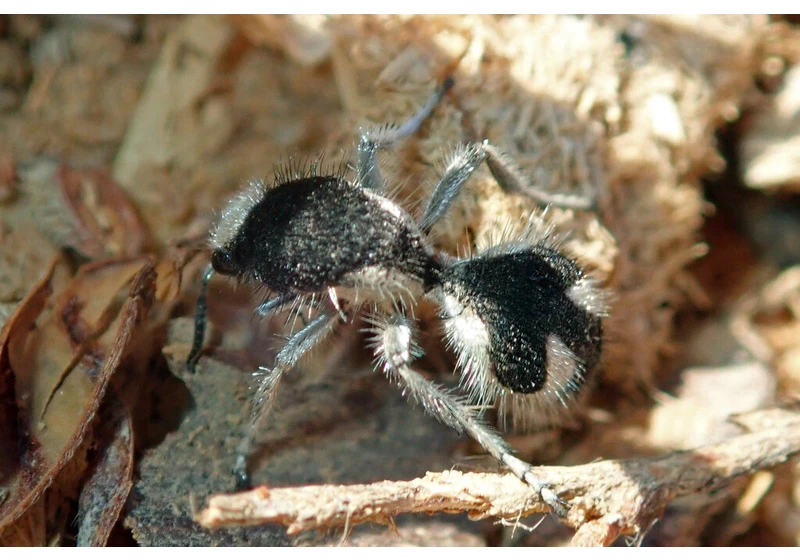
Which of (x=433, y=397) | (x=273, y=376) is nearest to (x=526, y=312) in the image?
(x=433, y=397)

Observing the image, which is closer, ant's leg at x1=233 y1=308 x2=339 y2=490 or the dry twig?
the dry twig

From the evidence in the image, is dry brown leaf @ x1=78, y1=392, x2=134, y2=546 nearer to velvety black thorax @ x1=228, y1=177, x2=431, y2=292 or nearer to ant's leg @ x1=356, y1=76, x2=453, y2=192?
velvety black thorax @ x1=228, y1=177, x2=431, y2=292

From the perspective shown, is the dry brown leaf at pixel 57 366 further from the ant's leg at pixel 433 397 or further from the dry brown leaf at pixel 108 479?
the ant's leg at pixel 433 397

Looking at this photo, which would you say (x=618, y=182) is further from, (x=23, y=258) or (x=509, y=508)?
(x=23, y=258)

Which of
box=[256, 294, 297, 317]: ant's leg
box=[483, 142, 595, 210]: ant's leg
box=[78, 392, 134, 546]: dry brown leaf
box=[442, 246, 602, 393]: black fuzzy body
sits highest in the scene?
box=[483, 142, 595, 210]: ant's leg

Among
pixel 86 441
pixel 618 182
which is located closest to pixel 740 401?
pixel 618 182

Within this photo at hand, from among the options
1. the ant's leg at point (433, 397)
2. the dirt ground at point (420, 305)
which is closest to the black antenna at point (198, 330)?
the dirt ground at point (420, 305)

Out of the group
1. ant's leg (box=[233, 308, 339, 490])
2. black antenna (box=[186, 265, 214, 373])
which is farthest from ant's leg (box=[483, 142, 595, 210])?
black antenna (box=[186, 265, 214, 373])

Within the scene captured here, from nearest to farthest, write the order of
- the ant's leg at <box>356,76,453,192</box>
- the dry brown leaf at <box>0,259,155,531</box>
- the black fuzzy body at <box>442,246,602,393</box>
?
the dry brown leaf at <box>0,259,155,531</box> → the black fuzzy body at <box>442,246,602,393</box> → the ant's leg at <box>356,76,453,192</box>

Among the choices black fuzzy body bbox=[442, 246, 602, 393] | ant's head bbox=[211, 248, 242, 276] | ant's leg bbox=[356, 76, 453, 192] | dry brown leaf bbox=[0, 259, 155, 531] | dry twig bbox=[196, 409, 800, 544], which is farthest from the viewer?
ant's leg bbox=[356, 76, 453, 192]
